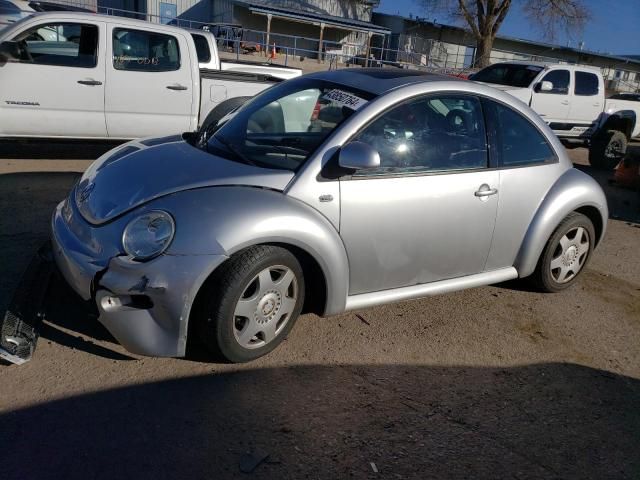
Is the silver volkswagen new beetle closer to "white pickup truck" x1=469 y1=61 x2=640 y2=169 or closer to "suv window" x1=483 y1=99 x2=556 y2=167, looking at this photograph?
"suv window" x1=483 y1=99 x2=556 y2=167

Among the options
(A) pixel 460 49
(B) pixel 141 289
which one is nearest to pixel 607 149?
(B) pixel 141 289

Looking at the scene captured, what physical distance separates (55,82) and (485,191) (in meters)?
5.51

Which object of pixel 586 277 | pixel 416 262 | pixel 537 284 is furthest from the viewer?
pixel 586 277

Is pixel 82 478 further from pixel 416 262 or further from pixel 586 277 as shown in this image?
pixel 586 277

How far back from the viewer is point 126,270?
2.76 m

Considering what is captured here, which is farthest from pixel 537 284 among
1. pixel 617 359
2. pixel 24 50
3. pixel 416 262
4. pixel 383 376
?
pixel 24 50

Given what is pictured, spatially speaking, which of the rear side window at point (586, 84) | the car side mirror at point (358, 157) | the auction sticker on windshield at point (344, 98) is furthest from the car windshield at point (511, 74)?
the car side mirror at point (358, 157)

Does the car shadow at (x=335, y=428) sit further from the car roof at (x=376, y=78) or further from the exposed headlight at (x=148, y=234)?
the car roof at (x=376, y=78)

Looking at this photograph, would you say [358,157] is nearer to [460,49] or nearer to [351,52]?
[351,52]

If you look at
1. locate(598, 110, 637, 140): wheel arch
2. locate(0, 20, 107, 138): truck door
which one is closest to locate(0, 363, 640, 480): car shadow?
locate(0, 20, 107, 138): truck door

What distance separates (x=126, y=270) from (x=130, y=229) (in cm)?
23

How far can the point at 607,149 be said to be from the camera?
11.3 meters

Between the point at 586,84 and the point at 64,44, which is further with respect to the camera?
the point at 586,84

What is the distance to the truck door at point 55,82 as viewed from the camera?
6656 mm
